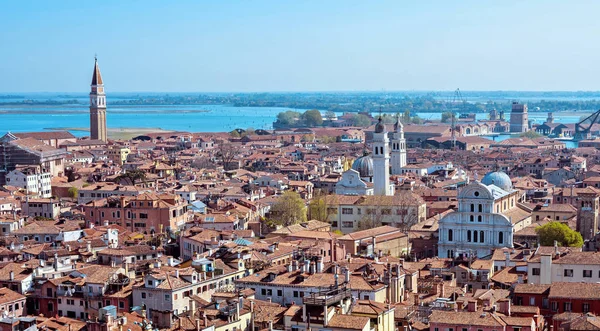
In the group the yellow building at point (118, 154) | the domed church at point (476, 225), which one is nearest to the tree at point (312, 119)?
the yellow building at point (118, 154)

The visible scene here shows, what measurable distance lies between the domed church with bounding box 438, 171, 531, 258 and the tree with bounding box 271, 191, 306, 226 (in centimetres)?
478

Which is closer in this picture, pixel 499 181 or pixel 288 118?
pixel 499 181

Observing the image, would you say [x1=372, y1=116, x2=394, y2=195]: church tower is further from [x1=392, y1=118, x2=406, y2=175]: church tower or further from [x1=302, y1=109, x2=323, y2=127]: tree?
[x1=302, y1=109, x2=323, y2=127]: tree

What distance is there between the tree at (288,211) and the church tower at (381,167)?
4.85m

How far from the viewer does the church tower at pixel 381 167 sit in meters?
37.7

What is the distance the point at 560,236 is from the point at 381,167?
12.8 m

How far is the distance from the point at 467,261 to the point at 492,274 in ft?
6.09

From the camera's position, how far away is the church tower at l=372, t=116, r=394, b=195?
124 ft

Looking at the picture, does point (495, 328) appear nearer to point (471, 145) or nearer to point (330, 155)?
point (330, 155)

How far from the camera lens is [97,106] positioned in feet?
246

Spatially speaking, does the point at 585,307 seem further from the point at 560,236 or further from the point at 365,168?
the point at 365,168

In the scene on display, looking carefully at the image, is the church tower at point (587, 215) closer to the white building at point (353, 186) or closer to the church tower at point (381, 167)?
the white building at point (353, 186)

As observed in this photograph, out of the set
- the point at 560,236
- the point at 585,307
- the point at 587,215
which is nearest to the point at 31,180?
the point at 587,215

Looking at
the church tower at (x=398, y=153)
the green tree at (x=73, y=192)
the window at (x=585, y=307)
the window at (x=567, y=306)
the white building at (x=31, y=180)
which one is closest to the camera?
the window at (x=585, y=307)
